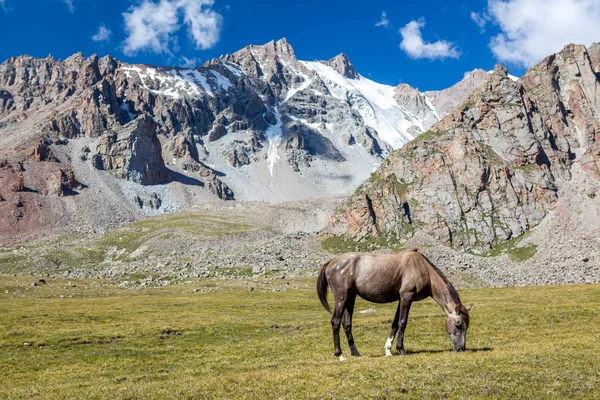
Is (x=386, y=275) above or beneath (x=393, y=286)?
above

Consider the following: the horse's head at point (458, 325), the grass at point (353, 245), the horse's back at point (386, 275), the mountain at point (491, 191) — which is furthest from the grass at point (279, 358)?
the mountain at point (491, 191)

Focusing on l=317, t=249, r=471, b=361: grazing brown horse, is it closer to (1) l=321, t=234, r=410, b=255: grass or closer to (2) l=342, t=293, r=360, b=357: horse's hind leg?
(2) l=342, t=293, r=360, b=357: horse's hind leg

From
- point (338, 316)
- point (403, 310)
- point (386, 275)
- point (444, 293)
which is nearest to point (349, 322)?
point (338, 316)

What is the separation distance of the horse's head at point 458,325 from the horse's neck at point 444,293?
0.30 metres

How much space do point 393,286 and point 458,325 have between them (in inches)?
136

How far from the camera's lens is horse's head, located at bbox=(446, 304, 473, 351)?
19297 millimetres

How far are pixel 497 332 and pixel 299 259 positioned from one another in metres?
127

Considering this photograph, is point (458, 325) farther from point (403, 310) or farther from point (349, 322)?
point (349, 322)

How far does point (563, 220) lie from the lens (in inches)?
6447

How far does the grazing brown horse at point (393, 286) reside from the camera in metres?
19.7

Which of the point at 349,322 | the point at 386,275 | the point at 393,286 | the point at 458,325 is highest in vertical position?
the point at 386,275

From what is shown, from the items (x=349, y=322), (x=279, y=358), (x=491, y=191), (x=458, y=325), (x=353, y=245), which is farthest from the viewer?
(x=353, y=245)

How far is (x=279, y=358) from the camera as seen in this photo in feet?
78.6

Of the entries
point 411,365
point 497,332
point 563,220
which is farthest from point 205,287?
point 563,220
